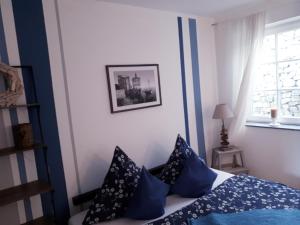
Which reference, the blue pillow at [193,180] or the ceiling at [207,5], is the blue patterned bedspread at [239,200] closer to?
the blue pillow at [193,180]

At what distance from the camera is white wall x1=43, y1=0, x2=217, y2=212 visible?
6.81 feet

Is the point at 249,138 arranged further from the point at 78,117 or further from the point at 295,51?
the point at 78,117

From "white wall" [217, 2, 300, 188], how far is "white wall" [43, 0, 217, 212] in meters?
1.00

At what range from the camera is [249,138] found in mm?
3168

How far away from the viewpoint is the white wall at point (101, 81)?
6.81 ft

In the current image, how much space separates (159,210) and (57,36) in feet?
5.52

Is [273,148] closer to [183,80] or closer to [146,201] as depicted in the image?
[183,80]

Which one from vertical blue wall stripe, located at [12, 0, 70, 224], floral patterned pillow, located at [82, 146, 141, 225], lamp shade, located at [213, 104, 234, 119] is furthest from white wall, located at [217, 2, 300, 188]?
vertical blue wall stripe, located at [12, 0, 70, 224]

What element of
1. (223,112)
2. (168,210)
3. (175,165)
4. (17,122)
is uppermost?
(17,122)

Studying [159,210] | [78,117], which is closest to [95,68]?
[78,117]

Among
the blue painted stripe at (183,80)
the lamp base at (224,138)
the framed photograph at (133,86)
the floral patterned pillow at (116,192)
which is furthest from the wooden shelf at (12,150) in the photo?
the lamp base at (224,138)

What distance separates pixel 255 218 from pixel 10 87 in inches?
77.6

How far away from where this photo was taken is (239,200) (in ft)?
6.51

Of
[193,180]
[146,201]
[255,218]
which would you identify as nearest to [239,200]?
[255,218]
